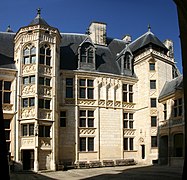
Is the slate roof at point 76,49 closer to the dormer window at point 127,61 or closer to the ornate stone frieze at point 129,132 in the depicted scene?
the dormer window at point 127,61

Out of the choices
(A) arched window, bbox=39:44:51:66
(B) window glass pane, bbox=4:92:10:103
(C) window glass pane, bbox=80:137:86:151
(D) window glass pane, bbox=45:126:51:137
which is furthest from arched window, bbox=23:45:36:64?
(C) window glass pane, bbox=80:137:86:151

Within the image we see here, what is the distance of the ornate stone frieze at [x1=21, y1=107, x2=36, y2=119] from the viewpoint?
20172mm

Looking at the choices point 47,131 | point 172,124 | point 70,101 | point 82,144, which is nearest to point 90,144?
point 82,144

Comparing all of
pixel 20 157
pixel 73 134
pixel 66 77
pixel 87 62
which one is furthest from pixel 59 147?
pixel 87 62

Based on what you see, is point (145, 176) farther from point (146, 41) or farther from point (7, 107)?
point (146, 41)

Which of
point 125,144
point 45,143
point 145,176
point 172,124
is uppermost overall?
point 172,124

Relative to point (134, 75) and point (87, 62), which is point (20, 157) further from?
point (134, 75)

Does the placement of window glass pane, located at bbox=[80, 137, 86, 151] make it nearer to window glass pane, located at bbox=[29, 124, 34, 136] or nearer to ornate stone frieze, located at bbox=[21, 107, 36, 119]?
window glass pane, located at bbox=[29, 124, 34, 136]

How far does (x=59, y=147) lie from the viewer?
21984mm

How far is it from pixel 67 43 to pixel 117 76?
507 centimetres

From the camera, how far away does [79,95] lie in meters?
23.5

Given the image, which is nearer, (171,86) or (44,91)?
(44,91)

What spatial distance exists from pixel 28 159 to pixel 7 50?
848 centimetres

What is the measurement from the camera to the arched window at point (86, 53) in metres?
24.4
